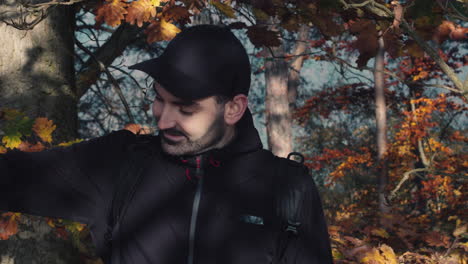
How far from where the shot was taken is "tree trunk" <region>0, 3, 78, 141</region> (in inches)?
138

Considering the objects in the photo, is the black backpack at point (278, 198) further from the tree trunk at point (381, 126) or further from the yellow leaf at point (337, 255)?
the tree trunk at point (381, 126)

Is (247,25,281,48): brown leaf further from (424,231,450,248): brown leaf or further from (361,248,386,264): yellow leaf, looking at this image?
(424,231,450,248): brown leaf

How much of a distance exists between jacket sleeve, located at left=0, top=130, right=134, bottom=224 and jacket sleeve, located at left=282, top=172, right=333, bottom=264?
0.74 m

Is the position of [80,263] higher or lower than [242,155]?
lower

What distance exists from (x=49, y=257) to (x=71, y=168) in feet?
6.06

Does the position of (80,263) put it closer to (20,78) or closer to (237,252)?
(20,78)

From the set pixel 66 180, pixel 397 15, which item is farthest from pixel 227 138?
pixel 397 15

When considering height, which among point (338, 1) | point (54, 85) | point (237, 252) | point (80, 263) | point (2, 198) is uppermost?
point (338, 1)

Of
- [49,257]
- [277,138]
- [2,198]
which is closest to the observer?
[2,198]

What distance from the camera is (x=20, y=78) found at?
353 centimetres

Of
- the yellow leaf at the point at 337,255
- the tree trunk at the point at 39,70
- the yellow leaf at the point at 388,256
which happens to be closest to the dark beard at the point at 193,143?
the tree trunk at the point at 39,70

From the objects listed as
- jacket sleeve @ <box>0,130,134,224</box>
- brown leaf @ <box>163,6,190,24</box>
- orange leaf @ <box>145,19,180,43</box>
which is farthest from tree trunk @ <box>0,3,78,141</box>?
jacket sleeve @ <box>0,130,134,224</box>

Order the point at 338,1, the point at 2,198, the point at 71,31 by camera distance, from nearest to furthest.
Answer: the point at 2,198 < the point at 338,1 < the point at 71,31

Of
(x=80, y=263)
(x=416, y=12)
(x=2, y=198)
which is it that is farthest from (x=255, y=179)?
(x=80, y=263)
